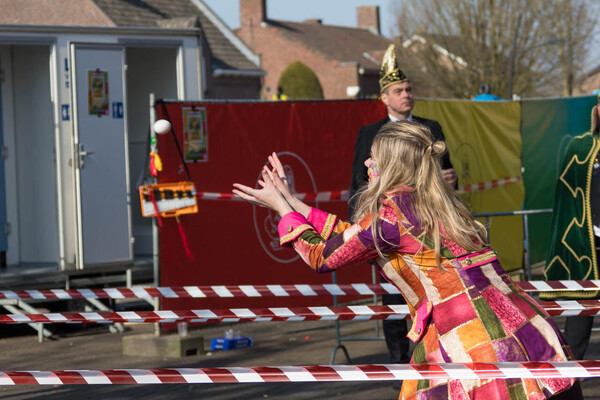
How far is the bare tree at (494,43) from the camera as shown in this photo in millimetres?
43031

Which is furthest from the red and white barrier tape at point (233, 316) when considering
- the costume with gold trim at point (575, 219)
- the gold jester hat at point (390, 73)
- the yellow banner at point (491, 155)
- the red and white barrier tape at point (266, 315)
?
the yellow banner at point (491, 155)

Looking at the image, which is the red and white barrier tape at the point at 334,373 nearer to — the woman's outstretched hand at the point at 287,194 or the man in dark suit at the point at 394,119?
the woman's outstretched hand at the point at 287,194

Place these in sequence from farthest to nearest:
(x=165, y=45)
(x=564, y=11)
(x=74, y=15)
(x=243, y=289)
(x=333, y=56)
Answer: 1. (x=333, y=56)
2. (x=564, y=11)
3. (x=74, y=15)
4. (x=165, y=45)
5. (x=243, y=289)

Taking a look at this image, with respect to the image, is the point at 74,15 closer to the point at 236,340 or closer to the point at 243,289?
the point at 236,340

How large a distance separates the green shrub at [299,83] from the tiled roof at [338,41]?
620 centimetres

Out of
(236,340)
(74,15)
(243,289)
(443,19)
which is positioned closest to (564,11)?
(443,19)

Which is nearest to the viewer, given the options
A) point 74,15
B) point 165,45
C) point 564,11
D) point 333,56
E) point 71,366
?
point 71,366

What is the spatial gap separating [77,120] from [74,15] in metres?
2.37

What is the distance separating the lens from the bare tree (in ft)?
141

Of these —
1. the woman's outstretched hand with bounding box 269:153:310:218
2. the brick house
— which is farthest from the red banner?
the brick house

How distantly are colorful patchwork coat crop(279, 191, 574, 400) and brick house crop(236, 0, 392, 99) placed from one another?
2115 inches

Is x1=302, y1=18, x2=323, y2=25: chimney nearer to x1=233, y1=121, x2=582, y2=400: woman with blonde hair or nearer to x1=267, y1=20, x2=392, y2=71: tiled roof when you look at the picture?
x1=267, y1=20, x2=392, y2=71: tiled roof

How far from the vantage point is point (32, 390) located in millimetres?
7500

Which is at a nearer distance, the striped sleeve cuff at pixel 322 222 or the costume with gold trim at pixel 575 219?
the striped sleeve cuff at pixel 322 222
